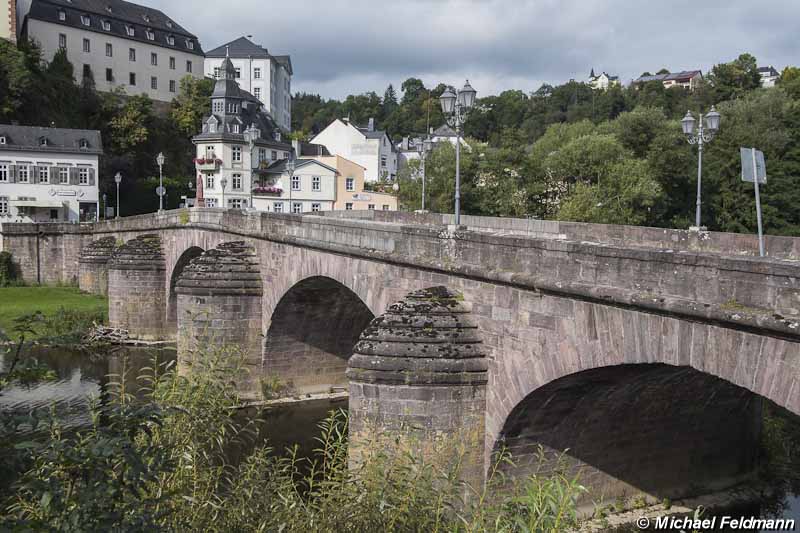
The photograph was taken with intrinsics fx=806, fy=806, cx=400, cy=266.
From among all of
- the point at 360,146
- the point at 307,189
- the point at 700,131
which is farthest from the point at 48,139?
the point at 700,131

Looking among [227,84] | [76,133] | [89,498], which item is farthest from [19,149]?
[89,498]

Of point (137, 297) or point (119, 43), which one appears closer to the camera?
point (137, 297)

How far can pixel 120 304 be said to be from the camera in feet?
123

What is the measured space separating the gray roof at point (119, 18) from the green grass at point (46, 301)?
1561 inches

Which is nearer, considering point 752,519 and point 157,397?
point 157,397

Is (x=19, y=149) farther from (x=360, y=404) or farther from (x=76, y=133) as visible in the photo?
(x=360, y=404)

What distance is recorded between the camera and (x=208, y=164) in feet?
217

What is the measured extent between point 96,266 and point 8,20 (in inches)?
1378

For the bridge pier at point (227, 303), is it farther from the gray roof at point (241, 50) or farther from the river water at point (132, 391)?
the gray roof at point (241, 50)

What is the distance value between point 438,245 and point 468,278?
1205 millimetres

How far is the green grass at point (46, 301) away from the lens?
39031 millimetres

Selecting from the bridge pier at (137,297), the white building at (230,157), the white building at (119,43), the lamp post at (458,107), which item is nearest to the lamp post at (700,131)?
the lamp post at (458,107)

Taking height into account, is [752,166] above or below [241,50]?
below

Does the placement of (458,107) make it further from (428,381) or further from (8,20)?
(8,20)
